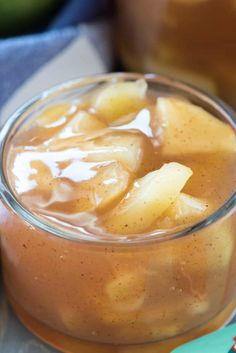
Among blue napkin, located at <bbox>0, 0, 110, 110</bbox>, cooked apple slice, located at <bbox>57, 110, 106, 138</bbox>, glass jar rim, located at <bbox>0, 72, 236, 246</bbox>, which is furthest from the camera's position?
blue napkin, located at <bbox>0, 0, 110, 110</bbox>

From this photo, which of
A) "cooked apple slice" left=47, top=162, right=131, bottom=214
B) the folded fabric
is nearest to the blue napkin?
the folded fabric

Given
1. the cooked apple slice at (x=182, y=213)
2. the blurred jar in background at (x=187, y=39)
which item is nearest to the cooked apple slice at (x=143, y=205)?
the cooked apple slice at (x=182, y=213)

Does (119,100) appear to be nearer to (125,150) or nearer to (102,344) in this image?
(125,150)

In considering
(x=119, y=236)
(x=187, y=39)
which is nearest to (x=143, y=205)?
(x=119, y=236)

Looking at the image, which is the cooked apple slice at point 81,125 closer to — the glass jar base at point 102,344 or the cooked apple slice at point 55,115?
the cooked apple slice at point 55,115

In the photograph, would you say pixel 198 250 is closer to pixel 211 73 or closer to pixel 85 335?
pixel 85 335

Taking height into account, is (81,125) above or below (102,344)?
above

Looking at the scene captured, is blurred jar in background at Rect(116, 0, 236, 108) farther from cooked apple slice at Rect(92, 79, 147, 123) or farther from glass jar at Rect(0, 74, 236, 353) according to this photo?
glass jar at Rect(0, 74, 236, 353)
